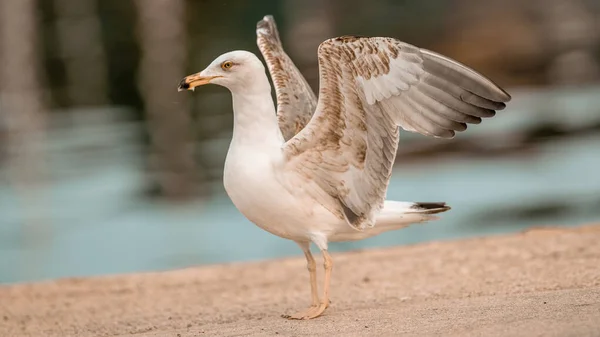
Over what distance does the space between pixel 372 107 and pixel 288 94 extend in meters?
1.20

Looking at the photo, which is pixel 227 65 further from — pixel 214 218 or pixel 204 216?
pixel 204 216

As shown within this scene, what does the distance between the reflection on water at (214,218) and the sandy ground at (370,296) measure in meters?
2.40

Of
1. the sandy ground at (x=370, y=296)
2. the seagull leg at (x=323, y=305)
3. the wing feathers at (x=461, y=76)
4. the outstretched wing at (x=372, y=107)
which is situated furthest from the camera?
the seagull leg at (x=323, y=305)

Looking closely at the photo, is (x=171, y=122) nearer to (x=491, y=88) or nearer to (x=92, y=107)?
(x=92, y=107)

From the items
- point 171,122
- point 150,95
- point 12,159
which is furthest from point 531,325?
point 150,95

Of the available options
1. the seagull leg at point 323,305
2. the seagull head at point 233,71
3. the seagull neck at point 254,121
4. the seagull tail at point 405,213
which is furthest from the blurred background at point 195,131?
the seagull head at point 233,71

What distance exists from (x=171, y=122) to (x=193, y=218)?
8641mm

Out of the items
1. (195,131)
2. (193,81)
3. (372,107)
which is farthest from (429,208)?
(195,131)

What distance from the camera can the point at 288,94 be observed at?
7.57 meters

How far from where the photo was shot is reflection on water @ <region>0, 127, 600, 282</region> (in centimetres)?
1220

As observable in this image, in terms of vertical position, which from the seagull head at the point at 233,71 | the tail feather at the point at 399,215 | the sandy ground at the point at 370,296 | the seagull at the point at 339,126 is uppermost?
the seagull head at the point at 233,71

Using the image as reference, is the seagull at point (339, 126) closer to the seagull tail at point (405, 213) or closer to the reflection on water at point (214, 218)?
the seagull tail at point (405, 213)

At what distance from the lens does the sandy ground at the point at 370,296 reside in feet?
18.9

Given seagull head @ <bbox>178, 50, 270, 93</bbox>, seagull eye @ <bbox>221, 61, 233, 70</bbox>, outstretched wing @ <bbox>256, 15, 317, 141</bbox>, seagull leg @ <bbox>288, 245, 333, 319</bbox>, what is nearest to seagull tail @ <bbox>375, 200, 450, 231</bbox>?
seagull leg @ <bbox>288, 245, 333, 319</bbox>
